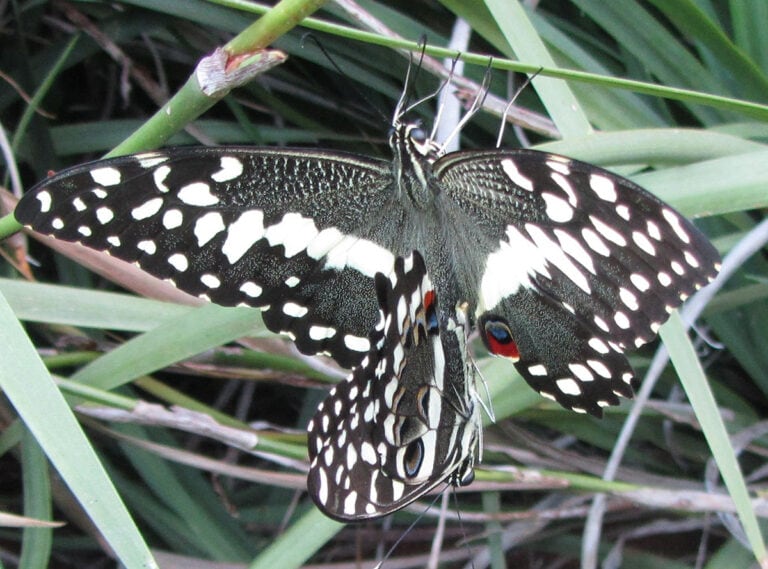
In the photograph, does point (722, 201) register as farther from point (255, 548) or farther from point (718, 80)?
point (255, 548)

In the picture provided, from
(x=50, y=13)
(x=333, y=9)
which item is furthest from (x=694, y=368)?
(x=50, y=13)

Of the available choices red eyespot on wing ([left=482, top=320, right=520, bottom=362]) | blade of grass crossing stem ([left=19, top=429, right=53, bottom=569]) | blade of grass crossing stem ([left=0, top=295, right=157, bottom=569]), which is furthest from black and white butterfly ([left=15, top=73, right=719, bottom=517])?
blade of grass crossing stem ([left=19, top=429, right=53, bottom=569])

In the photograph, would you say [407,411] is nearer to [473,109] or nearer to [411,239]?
[411,239]

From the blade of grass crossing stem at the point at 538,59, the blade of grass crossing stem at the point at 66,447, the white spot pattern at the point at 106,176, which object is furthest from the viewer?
the blade of grass crossing stem at the point at 538,59

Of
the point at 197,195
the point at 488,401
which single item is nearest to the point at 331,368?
the point at 488,401

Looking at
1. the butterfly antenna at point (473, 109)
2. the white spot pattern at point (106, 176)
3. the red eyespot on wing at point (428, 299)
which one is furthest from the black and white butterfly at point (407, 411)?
the white spot pattern at point (106, 176)

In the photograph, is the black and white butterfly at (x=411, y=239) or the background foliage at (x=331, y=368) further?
the background foliage at (x=331, y=368)

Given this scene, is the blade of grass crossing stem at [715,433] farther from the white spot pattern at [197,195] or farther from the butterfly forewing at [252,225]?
the white spot pattern at [197,195]
